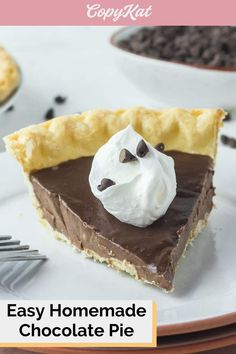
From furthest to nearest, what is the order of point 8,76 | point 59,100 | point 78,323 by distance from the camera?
point 59,100, point 8,76, point 78,323

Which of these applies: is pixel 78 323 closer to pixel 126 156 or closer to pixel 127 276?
pixel 127 276

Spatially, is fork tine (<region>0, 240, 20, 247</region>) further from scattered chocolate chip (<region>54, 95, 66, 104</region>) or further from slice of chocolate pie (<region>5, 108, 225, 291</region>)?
scattered chocolate chip (<region>54, 95, 66, 104</region>)

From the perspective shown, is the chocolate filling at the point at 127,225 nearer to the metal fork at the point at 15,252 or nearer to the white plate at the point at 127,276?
the white plate at the point at 127,276

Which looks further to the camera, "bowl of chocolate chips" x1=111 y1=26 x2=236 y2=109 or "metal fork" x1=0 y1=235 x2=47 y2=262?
"bowl of chocolate chips" x1=111 y1=26 x2=236 y2=109

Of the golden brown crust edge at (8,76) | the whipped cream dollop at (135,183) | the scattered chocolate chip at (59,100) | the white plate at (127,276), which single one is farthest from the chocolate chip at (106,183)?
the scattered chocolate chip at (59,100)

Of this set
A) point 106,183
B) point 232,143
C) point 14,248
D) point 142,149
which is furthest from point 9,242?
point 232,143

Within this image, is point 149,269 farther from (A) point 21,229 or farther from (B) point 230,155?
(B) point 230,155
